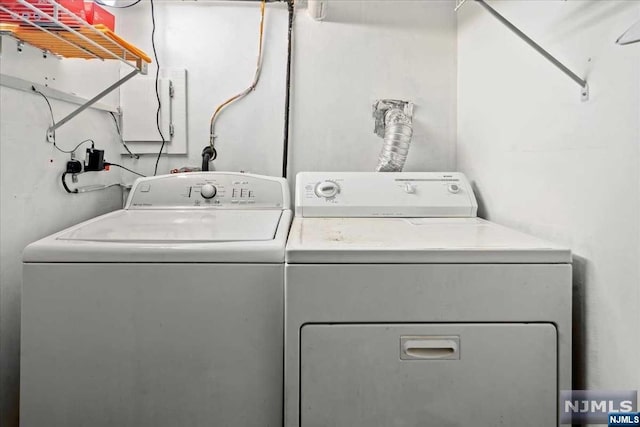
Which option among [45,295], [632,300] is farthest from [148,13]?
[632,300]

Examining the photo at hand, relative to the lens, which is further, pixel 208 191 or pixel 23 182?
pixel 208 191

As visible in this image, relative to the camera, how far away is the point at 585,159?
3.21 feet

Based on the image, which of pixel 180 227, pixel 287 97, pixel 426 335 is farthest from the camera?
pixel 287 97

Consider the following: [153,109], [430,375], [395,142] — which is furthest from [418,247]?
[153,109]

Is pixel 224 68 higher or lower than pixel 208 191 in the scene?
higher

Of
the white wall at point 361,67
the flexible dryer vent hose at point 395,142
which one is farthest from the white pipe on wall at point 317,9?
the flexible dryer vent hose at point 395,142

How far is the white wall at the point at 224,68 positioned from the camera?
6.09 feet

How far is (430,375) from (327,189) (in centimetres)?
82

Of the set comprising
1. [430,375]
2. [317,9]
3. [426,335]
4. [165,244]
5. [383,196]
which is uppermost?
[317,9]

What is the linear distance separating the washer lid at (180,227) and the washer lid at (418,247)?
0.15 m

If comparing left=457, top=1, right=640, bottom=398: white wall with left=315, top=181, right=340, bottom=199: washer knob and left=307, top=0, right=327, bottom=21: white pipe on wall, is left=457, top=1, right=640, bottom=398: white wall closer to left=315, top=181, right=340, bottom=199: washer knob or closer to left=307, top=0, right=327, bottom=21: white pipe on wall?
left=315, top=181, right=340, bottom=199: washer knob

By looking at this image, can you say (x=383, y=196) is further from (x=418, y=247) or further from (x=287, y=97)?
(x=287, y=97)

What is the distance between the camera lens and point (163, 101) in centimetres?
185

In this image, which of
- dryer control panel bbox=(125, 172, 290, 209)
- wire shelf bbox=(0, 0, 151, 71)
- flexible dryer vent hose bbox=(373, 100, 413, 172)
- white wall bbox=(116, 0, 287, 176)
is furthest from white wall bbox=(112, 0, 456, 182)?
wire shelf bbox=(0, 0, 151, 71)
